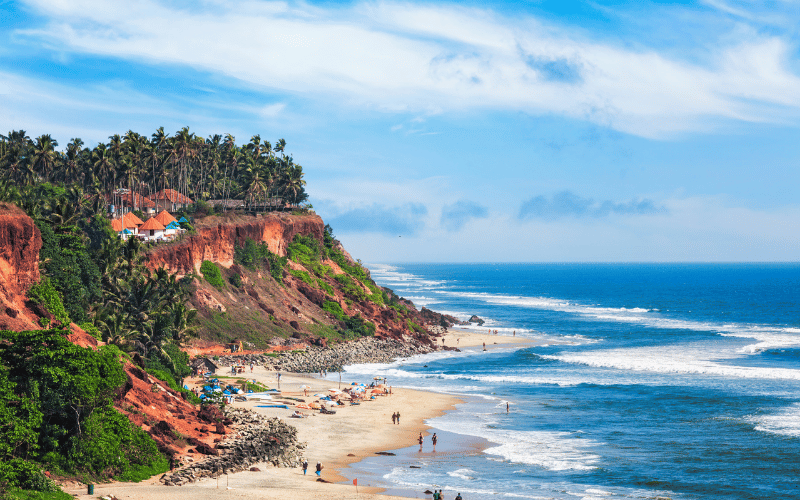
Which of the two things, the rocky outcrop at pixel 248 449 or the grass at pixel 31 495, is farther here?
the rocky outcrop at pixel 248 449

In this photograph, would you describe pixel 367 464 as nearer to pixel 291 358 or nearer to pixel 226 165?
pixel 291 358

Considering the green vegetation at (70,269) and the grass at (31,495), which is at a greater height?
the green vegetation at (70,269)

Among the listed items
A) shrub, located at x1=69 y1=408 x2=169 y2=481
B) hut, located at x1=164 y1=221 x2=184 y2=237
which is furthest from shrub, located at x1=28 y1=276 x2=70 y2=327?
hut, located at x1=164 y1=221 x2=184 y2=237

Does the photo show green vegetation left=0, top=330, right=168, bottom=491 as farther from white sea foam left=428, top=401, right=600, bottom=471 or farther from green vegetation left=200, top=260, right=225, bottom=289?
green vegetation left=200, top=260, right=225, bottom=289

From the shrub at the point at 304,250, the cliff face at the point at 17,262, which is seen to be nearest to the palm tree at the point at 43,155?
the shrub at the point at 304,250

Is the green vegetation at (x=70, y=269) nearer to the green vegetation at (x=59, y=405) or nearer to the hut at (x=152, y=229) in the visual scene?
the green vegetation at (x=59, y=405)

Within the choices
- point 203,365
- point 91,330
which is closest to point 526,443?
point 91,330
